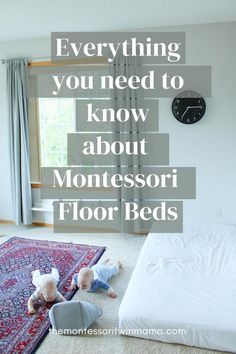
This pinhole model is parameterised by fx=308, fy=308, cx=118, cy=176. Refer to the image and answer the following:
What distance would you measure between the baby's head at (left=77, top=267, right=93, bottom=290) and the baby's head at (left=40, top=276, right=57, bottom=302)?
0.22 m

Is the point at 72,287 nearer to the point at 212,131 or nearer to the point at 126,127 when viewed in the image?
the point at 126,127

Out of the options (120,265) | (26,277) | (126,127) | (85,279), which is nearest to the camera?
(85,279)

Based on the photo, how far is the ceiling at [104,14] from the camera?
2627mm

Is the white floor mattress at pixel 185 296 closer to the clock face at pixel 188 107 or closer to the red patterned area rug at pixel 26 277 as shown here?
the red patterned area rug at pixel 26 277

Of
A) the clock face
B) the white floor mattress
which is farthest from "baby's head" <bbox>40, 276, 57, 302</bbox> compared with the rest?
the clock face

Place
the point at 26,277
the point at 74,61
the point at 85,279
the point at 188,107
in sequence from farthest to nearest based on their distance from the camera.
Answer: the point at 74,61 < the point at 188,107 < the point at 26,277 < the point at 85,279

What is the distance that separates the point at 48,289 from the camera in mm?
2230

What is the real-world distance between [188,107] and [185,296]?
2033 mm

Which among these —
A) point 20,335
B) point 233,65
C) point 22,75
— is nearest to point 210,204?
point 233,65

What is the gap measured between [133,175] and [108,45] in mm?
1486

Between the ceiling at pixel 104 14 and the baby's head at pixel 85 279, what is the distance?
2.21 metres

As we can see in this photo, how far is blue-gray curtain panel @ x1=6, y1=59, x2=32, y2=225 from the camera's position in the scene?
3729mm

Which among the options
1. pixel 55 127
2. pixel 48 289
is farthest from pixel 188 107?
pixel 48 289

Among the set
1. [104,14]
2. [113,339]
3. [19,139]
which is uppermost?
[104,14]
